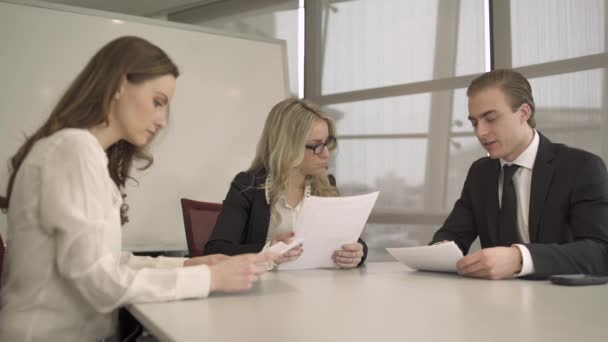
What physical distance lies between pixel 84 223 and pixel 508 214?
1.46 m

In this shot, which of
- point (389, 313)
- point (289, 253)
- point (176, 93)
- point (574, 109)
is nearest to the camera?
point (389, 313)

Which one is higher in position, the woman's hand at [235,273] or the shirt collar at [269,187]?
the shirt collar at [269,187]

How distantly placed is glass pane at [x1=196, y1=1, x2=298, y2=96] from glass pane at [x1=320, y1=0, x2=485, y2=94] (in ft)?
0.92

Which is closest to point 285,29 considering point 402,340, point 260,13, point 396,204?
point 260,13

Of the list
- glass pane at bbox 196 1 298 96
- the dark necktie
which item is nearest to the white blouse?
the dark necktie

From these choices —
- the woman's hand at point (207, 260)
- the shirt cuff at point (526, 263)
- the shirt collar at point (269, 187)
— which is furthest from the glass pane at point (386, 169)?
the woman's hand at point (207, 260)

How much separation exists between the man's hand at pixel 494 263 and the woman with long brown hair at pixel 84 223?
654 mm

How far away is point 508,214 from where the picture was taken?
2.09 metres

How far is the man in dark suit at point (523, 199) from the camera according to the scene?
Result: 1741 millimetres

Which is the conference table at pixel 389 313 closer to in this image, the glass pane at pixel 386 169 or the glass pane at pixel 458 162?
the glass pane at pixel 458 162

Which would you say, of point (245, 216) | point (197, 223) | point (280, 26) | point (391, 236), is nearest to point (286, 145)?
point (245, 216)

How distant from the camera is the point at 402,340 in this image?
0.95 meters

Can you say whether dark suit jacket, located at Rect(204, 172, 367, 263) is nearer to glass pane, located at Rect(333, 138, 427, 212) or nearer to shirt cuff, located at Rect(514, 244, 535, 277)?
shirt cuff, located at Rect(514, 244, 535, 277)

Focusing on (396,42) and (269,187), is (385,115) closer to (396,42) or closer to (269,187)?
(396,42)
